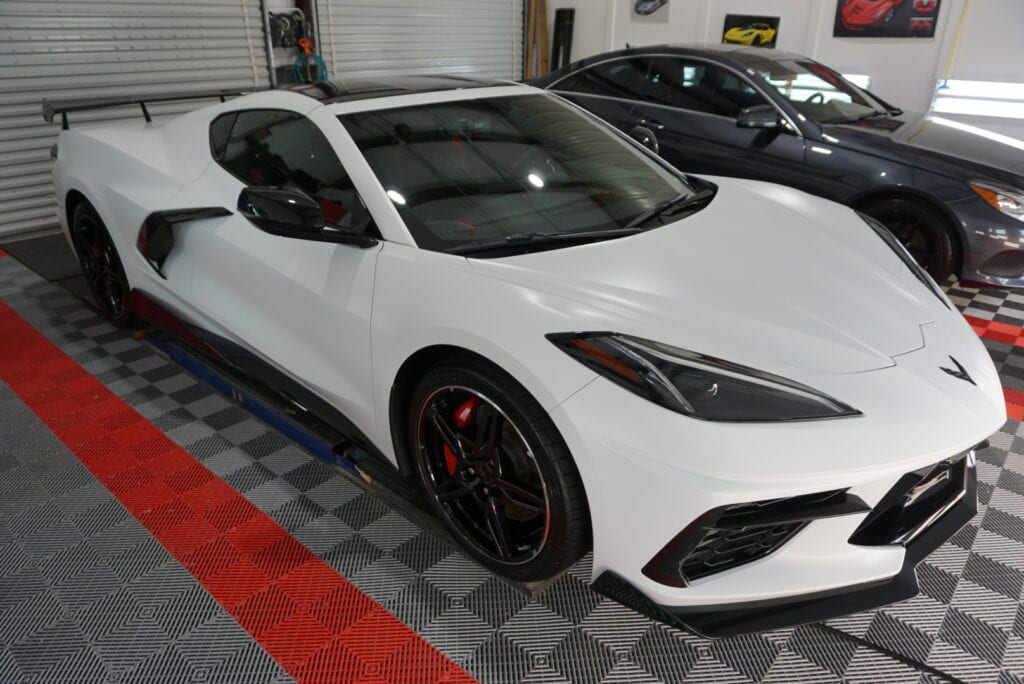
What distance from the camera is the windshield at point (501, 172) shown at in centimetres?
185

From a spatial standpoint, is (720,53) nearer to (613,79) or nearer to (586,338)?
(613,79)

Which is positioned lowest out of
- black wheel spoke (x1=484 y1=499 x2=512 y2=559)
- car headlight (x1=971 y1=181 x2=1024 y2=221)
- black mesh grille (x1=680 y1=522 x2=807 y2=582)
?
black wheel spoke (x1=484 y1=499 x2=512 y2=559)

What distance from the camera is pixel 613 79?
14.8ft

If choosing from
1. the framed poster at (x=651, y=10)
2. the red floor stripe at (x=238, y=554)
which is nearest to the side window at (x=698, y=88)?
the red floor stripe at (x=238, y=554)

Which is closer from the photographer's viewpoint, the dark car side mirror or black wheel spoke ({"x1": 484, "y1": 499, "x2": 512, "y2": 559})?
black wheel spoke ({"x1": 484, "y1": 499, "x2": 512, "y2": 559})

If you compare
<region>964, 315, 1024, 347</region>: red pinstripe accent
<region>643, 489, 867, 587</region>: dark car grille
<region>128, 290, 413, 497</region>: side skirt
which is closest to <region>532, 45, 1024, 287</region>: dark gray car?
<region>964, 315, 1024, 347</region>: red pinstripe accent

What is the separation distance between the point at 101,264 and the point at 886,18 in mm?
7079

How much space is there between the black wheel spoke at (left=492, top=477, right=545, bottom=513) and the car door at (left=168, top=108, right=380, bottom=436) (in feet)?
1.48

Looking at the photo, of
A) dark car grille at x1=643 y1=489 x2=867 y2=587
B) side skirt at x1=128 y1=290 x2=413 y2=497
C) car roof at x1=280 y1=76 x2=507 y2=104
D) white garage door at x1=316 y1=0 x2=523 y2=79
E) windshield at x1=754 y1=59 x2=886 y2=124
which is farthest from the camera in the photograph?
white garage door at x1=316 y1=0 x2=523 y2=79

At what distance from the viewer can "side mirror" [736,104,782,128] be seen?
12.1 ft

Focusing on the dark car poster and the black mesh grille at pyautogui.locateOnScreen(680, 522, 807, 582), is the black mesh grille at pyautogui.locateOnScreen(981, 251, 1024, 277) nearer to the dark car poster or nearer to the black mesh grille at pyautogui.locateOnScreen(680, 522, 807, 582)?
the black mesh grille at pyautogui.locateOnScreen(680, 522, 807, 582)

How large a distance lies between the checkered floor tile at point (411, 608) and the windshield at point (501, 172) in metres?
0.86

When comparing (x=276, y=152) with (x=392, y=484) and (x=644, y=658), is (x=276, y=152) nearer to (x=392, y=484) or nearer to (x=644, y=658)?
(x=392, y=484)

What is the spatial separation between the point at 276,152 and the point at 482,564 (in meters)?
1.42
